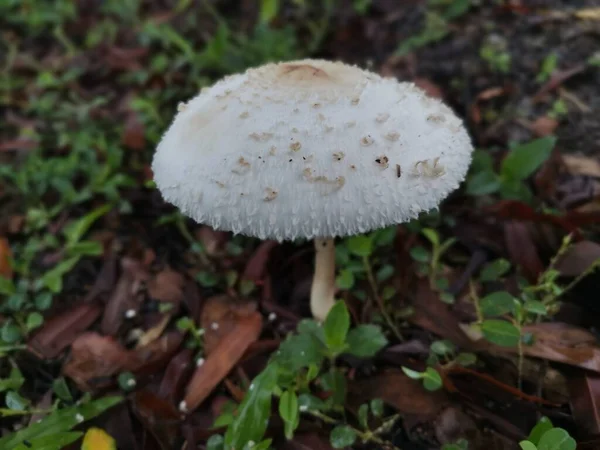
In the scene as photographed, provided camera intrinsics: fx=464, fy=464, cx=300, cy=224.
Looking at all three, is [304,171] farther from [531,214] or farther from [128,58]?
[128,58]

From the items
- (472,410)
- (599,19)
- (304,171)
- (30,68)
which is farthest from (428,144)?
(30,68)

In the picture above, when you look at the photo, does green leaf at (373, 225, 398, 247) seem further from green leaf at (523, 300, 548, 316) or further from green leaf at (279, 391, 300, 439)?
green leaf at (279, 391, 300, 439)

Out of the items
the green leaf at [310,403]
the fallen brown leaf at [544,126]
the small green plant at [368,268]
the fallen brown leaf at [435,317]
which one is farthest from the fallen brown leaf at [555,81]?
the green leaf at [310,403]

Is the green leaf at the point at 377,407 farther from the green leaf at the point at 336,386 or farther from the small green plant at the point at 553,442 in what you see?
the small green plant at the point at 553,442

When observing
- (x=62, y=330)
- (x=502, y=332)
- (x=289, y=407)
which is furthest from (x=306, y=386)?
(x=62, y=330)

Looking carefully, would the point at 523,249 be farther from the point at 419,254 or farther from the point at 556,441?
the point at 556,441
